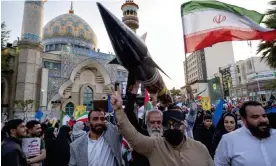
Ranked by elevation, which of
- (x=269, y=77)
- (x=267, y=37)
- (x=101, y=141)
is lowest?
(x=101, y=141)

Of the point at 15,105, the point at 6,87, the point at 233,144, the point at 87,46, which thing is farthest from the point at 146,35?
the point at 87,46

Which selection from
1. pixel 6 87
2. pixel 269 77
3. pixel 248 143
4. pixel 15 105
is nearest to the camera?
pixel 248 143

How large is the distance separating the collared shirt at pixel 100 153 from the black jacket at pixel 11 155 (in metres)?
0.93

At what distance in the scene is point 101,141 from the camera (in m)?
2.50

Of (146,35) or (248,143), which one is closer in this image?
(248,143)

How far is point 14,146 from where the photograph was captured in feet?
8.64

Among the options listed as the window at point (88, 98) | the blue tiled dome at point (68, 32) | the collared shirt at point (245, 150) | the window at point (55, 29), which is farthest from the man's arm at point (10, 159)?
the window at point (55, 29)

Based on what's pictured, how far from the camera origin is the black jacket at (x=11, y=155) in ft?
8.08

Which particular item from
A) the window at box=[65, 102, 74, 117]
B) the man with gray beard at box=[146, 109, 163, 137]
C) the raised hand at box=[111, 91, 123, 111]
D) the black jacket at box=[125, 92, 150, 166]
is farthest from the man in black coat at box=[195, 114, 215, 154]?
the window at box=[65, 102, 74, 117]

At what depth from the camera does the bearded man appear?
239cm

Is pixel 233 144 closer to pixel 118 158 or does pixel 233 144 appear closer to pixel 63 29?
pixel 118 158

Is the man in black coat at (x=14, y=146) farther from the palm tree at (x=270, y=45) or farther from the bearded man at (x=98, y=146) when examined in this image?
the palm tree at (x=270, y=45)

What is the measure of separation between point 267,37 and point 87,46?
100 feet

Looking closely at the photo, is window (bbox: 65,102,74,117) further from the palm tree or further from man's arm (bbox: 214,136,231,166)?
man's arm (bbox: 214,136,231,166)
